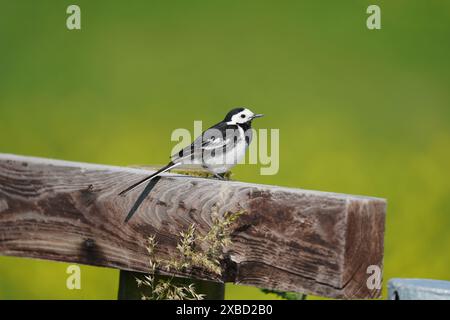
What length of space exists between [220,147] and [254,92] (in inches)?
79.3

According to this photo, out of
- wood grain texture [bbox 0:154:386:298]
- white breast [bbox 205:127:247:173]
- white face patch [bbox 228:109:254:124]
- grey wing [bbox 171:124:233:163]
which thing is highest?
white face patch [bbox 228:109:254:124]

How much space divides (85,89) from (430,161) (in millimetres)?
2753

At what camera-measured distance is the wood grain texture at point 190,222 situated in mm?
3383

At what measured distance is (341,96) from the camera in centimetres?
765

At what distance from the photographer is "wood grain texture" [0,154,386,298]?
11.1 feet

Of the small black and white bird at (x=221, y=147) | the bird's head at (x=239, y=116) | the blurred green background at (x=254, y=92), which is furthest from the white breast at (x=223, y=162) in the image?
the blurred green background at (x=254, y=92)

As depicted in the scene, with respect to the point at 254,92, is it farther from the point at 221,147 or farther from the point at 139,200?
the point at 139,200

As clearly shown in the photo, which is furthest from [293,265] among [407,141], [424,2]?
[424,2]

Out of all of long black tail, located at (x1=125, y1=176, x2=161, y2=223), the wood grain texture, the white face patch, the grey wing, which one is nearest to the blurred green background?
the white face patch

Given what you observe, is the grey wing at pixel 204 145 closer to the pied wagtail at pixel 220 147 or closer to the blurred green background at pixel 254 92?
the pied wagtail at pixel 220 147

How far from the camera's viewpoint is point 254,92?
7.71 m

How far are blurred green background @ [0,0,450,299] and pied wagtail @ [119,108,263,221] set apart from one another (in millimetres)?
575

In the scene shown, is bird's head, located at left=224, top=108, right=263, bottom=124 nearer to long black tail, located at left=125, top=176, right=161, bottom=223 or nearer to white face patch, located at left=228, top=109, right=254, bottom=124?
white face patch, located at left=228, top=109, right=254, bottom=124

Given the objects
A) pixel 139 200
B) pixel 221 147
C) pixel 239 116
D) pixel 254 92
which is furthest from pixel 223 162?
pixel 254 92
